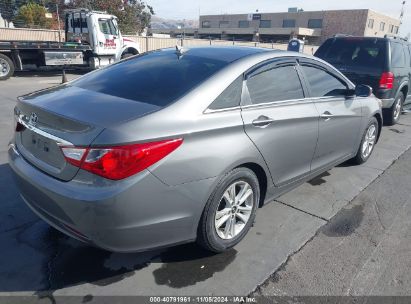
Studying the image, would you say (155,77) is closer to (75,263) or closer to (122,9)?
(75,263)

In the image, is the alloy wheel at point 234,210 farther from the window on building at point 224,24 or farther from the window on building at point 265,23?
the window on building at point 224,24

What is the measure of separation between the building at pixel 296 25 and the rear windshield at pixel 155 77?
205 ft

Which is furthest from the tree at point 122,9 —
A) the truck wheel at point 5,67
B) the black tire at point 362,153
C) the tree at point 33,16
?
the black tire at point 362,153

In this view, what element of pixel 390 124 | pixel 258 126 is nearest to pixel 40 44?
pixel 390 124

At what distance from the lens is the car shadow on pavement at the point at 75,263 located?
2625 millimetres

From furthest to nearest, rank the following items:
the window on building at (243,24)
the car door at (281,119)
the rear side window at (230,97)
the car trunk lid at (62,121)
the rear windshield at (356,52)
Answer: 1. the window on building at (243,24)
2. the rear windshield at (356,52)
3. the car door at (281,119)
4. the rear side window at (230,97)
5. the car trunk lid at (62,121)

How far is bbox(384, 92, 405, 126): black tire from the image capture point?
784 cm

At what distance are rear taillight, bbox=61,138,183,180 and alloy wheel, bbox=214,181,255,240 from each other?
79 centimetres

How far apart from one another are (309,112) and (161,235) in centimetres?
200

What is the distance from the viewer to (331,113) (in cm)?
398

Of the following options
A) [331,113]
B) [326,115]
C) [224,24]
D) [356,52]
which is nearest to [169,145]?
[326,115]

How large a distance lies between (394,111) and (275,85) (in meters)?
5.83

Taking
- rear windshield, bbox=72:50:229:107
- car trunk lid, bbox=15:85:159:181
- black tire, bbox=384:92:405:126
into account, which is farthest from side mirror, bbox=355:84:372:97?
black tire, bbox=384:92:405:126

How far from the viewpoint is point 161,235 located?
8.20 ft
